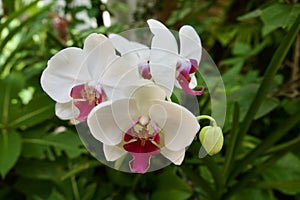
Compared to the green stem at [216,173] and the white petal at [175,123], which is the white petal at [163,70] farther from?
the green stem at [216,173]

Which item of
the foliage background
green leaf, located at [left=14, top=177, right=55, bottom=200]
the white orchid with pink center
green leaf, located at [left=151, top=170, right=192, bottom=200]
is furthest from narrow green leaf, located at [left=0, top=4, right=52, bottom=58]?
the white orchid with pink center

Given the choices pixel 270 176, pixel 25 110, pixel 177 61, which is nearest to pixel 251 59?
pixel 270 176

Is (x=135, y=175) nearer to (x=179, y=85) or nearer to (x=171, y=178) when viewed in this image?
(x=171, y=178)

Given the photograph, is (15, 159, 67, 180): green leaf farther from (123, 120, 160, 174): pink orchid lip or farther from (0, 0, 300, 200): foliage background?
(123, 120, 160, 174): pink orchid lip

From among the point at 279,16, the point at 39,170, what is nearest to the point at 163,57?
the point at 279,16

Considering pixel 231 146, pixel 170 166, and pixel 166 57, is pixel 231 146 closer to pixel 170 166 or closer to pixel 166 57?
pixel 170 166
